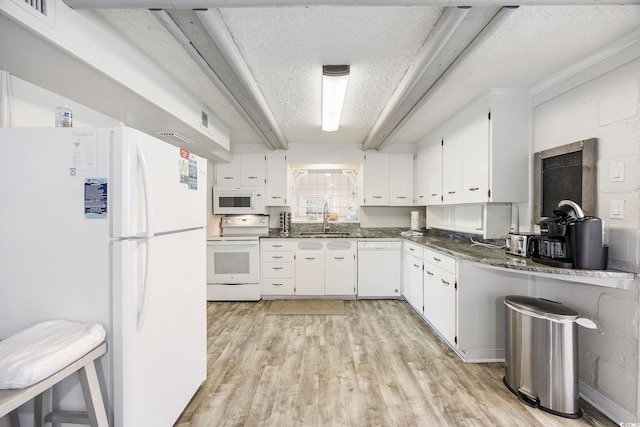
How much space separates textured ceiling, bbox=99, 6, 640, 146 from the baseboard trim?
2.24m

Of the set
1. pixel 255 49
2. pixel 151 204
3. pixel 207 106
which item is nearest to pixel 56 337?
pixel 151 204

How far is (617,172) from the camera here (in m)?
1.69

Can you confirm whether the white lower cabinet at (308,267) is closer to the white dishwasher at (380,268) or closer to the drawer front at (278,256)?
the drawer front at (278,256)

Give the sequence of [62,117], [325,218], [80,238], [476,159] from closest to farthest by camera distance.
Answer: [80,238], [62,117], [476,159], [325,218]

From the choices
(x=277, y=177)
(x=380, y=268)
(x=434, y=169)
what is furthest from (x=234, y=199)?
(x=434, y=169)

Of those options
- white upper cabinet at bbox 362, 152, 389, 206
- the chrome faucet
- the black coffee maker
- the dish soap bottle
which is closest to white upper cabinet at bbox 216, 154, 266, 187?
the chrome faucet

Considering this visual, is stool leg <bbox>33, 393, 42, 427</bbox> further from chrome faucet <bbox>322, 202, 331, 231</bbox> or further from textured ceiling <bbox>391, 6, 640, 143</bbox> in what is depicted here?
chrome faucet <bbox>322, 202, 331, 231</bbox>

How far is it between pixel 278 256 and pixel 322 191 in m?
1.46

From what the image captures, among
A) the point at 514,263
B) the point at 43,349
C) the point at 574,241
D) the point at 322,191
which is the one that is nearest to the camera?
the point at 43,349

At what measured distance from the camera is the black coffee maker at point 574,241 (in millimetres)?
1641

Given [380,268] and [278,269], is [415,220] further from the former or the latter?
[278,269]

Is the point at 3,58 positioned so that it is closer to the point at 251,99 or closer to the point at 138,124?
the point at 138,124

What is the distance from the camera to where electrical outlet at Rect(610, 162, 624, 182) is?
167 centimetres

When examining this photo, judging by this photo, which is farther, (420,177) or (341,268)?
(420,177)
